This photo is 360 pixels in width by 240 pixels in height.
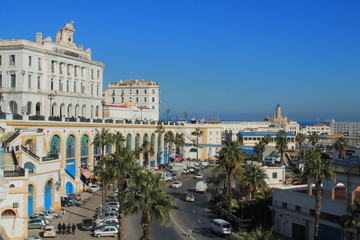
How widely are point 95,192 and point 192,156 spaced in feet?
177

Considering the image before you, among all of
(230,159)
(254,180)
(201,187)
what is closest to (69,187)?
(201,187)

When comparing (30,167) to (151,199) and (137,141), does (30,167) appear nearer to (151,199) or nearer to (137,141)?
(151,199)

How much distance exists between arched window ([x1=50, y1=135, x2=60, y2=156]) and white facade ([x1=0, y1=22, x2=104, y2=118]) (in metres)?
6.73

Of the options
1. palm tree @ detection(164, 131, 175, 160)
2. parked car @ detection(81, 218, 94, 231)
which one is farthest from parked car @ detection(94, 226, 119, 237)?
palm tree @ detection(164, 131, 175, 160)

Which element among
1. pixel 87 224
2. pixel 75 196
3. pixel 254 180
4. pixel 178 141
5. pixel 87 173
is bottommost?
pixel 87 224

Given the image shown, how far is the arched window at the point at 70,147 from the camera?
68188 mm

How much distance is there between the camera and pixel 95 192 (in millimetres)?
65688

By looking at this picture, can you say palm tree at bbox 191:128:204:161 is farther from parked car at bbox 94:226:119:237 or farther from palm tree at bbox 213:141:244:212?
parked car at bbox 94:226:119:237

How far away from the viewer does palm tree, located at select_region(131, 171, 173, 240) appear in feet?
102

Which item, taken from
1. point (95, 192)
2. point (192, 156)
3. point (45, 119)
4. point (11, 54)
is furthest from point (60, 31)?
point (192, 156)

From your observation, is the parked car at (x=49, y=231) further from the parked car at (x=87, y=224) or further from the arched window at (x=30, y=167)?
the arched window at (x=30, y=167)

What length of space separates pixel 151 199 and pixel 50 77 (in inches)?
1962

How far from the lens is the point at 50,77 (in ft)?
246

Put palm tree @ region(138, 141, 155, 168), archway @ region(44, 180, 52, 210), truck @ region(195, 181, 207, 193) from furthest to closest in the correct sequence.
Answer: palm tree @ region(138, 141, 155, 168) → truck @ region(195, 181, 207, 193) → archway @ region(44, 180, 52, 210)
